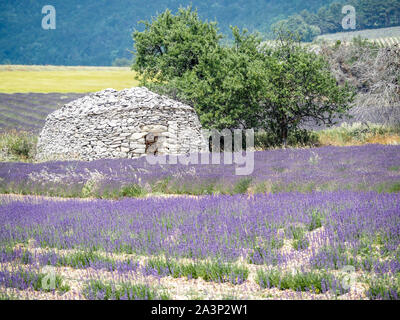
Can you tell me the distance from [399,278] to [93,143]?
14.4 meters

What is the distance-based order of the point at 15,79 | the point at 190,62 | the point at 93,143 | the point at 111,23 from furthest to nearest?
the point at 111,23 → the point at 15,79 → the point at 190,62 → the point at 93,143

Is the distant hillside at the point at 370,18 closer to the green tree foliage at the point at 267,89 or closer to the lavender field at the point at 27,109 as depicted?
the lavender field at the point at 27,109

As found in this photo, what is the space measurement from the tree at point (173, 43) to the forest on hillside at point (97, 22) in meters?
64.1

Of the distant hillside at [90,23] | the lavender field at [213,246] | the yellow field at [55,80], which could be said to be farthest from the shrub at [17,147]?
the distant hillside at [90,23]

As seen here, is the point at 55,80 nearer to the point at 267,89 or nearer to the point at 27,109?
the point at 27,109

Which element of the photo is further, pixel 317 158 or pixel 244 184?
pixel 317 158

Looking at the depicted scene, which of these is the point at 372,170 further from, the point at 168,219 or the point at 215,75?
the point at 215,75

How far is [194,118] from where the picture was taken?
55.5 ft

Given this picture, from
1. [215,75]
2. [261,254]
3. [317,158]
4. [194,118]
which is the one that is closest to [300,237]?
[261,254]

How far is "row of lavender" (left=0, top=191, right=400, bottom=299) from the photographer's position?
3.70 m

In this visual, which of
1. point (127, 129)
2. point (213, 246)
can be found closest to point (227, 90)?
point (127, 129)

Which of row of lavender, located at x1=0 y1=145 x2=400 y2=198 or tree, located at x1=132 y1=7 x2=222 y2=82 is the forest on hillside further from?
row of lavender, located at x1=0 y1=145 x2=400 y2=198

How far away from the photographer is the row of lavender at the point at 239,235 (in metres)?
3.70

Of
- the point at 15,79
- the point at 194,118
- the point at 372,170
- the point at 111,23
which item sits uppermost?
the point at 111,23
